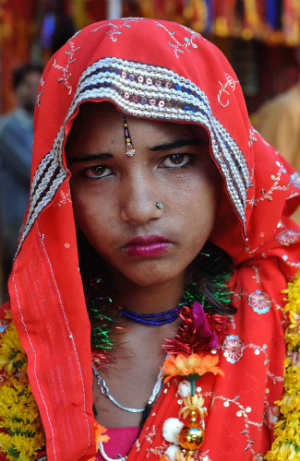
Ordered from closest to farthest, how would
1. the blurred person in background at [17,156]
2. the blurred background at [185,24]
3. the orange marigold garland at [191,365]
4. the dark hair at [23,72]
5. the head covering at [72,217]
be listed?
the head covering at [72,217]
the orange marigold garland at [191,365]
the blurred background at [185,24]
the blurred person in background at [17,156]
the dark hair at [23,72]

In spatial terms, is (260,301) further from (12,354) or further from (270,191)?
(12,354)

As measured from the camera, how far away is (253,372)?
Answer: 145cm

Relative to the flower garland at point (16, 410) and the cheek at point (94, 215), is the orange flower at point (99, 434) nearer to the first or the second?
the flower garland at point (16, 410)

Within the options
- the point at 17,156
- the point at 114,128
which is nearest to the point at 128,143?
the point at 114,128

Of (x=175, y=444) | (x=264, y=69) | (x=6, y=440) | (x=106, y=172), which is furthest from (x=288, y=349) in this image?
(x=264, y=69)

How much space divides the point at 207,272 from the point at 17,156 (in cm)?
298

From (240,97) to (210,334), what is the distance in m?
0.59

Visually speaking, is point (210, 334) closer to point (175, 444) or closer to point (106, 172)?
point (175, 444)

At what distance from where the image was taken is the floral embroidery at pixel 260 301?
1.54m

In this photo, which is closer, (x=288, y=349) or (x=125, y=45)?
(x=125, y=45)

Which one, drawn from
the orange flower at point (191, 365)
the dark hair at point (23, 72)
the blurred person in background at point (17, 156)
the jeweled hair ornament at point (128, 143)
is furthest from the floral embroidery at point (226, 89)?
the dark hair at point (23, 72)

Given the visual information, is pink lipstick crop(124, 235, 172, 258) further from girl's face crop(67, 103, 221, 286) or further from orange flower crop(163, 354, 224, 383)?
orange flower crop(163, 354, 224, 383)

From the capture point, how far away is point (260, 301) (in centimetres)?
156

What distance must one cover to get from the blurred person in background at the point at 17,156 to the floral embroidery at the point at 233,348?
2995 millimetres
